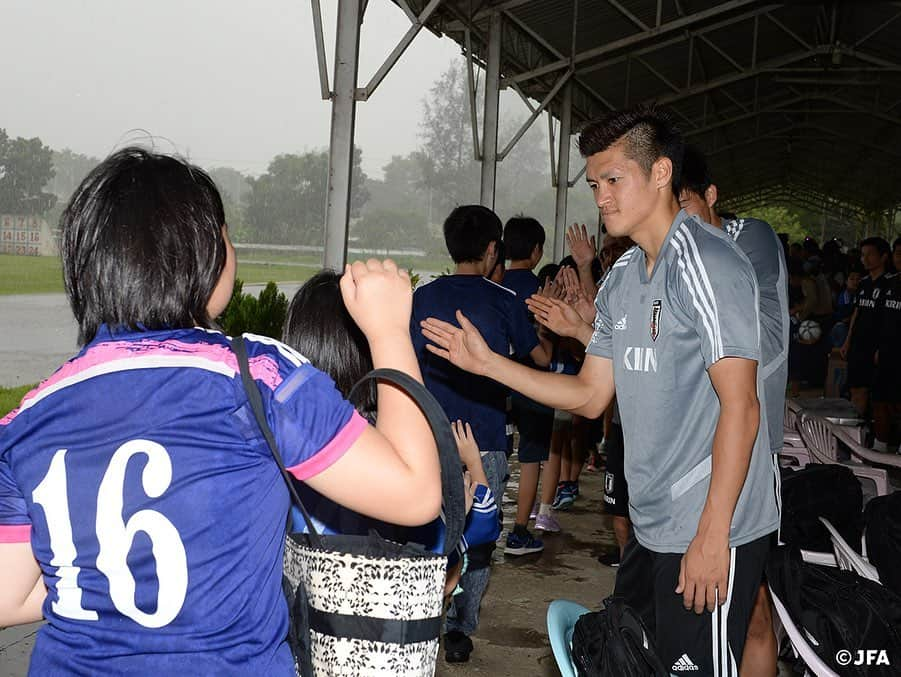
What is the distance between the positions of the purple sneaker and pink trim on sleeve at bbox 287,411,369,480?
5.04 m

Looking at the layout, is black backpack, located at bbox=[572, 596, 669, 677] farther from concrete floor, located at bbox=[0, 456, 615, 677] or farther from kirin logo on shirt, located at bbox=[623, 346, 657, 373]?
concrete floor, located at bbox=[0, 456, 615, 677]

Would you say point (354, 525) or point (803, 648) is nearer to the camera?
point (354, 525)

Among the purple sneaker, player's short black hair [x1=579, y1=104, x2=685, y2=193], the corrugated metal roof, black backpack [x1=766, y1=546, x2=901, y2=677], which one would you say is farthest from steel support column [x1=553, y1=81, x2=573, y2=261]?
black backpack [x1=766, y1=546, x2=901, y2=677]

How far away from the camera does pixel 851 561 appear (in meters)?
2.72

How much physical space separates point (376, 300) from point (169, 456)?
0.33 meters

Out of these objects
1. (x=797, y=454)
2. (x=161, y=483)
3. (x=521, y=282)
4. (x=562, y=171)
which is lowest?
(x=797, y=454)

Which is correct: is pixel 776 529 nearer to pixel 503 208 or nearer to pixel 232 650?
pixel 232 650

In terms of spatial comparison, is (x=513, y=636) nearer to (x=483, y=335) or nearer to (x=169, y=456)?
(x=483, y=335)

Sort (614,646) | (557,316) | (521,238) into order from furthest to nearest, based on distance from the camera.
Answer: (521,238) < (557,316) < (614,646)

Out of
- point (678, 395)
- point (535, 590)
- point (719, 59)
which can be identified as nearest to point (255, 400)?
point (678, 395)

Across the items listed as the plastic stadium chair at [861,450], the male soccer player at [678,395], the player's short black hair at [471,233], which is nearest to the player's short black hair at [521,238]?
the player's short black hair at [471,233]

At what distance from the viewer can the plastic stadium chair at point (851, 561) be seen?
8.63 ft

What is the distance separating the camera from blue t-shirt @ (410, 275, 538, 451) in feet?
13.2

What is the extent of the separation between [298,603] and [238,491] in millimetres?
199
